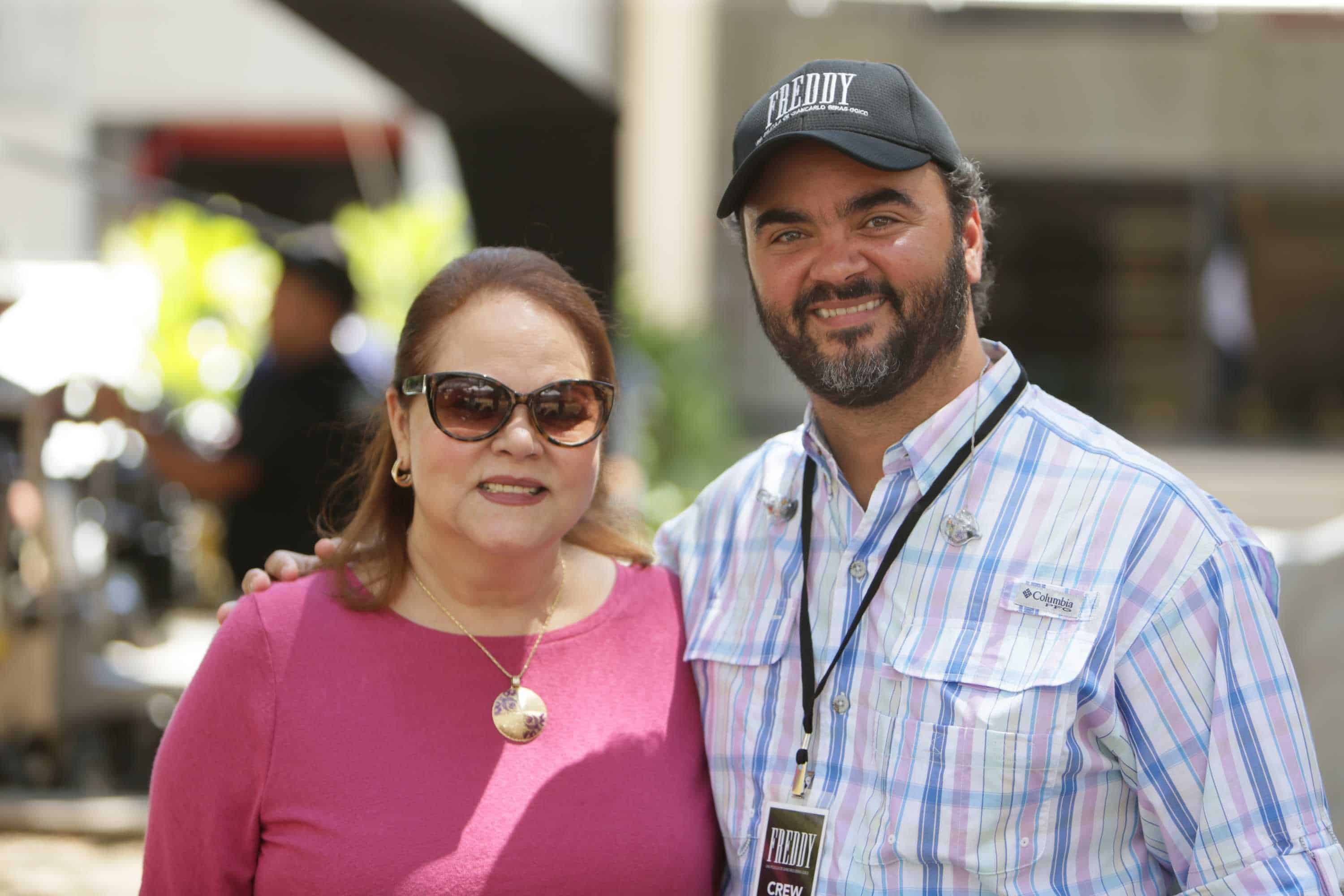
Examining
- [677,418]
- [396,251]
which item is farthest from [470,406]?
[396,251]

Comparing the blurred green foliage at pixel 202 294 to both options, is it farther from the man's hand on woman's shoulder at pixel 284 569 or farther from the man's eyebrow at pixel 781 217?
the man's eyebrow at pixel 781 217

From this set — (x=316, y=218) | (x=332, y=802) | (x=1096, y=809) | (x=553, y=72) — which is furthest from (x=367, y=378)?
(x=316, y=218)

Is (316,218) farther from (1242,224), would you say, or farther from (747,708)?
(747,708)

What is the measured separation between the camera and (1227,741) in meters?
1.97

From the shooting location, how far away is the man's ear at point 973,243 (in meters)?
2.36

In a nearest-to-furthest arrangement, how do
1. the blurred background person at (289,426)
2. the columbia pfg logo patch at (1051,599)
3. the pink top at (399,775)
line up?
the columbia pfg logo patch at (1051,599) < the pink top at (399,775) < the blurred background person at (289,426)

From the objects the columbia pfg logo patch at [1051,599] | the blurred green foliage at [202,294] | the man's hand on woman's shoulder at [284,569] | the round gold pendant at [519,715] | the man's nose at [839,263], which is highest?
the blurred green foliage at [202,294]

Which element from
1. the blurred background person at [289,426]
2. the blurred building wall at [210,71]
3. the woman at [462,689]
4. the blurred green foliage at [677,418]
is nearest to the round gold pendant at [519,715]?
the woman at [462,689]

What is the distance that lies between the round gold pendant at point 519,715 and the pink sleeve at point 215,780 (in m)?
0.37

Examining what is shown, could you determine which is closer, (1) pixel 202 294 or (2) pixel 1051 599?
(2) pixel 1051 599

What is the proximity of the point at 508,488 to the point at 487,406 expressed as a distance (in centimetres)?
14

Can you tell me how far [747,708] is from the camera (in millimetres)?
2326

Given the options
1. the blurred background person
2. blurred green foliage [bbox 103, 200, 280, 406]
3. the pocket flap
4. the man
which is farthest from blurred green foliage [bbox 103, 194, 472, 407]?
the pocket flap

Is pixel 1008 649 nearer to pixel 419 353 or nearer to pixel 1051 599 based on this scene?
pixel 1051 599
